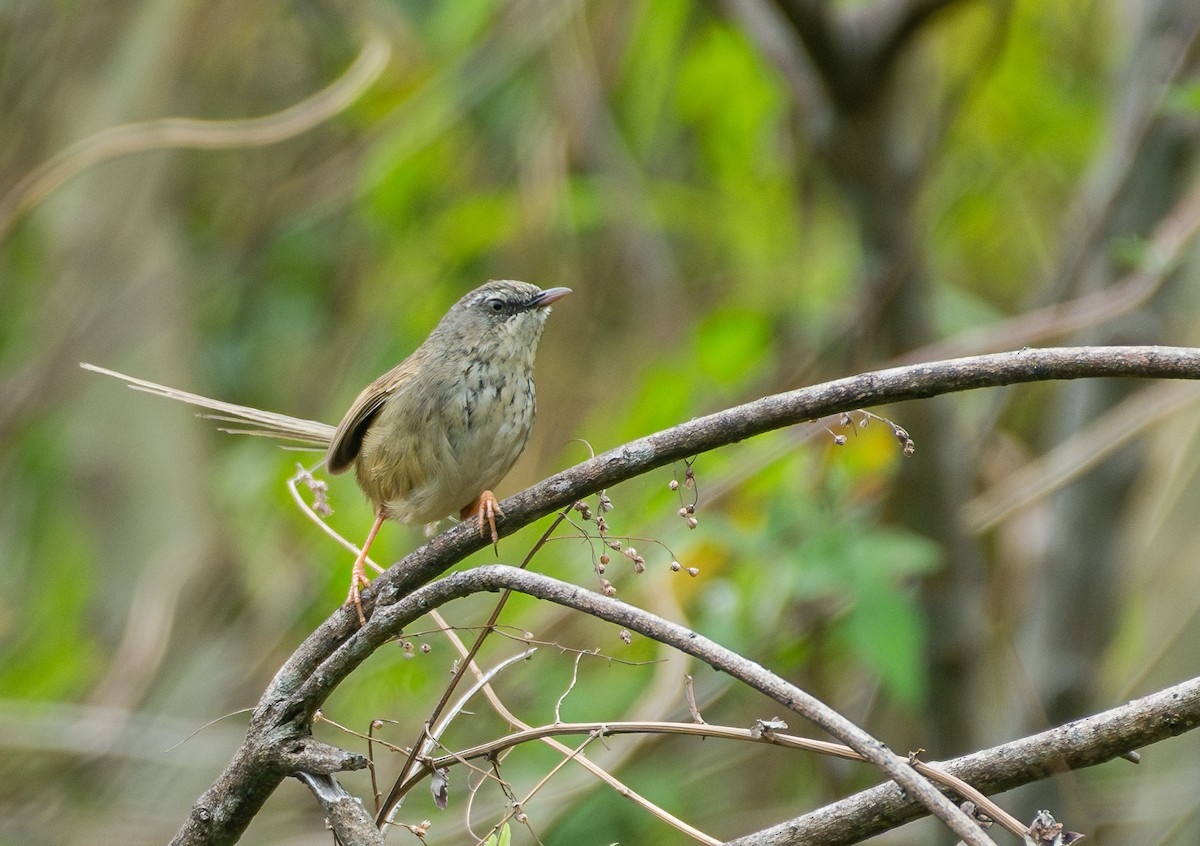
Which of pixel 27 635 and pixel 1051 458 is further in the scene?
pixel 27 635

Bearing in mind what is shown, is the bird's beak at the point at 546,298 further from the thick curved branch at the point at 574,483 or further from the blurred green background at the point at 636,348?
the thick curved branch at the point at 574,483

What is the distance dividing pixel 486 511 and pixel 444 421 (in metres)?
0.78

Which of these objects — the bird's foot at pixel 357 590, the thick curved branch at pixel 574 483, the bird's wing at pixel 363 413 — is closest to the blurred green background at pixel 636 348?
the bird's wing at pixel 363 413

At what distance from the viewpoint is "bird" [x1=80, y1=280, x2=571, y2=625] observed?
11.3 feet

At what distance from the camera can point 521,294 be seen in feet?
13.0

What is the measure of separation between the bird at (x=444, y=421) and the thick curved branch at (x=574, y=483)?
1.22 m

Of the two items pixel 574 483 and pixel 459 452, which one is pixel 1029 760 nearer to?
pixel 574 483

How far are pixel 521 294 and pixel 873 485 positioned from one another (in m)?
1.96

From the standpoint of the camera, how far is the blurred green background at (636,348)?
4730 millimetres

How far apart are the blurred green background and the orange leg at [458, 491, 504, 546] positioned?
57 cm

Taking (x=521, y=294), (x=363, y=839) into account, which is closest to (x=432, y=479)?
(x=521, y=294)

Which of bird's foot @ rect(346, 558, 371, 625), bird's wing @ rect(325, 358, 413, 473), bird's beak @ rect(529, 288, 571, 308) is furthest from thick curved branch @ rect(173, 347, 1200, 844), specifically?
bird's beak @ rect(529, 288, 571, 308)

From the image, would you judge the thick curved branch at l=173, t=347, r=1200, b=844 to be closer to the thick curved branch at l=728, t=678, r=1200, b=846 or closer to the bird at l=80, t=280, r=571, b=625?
the thick curved branch at l=728, t=678, r=1200, b=846

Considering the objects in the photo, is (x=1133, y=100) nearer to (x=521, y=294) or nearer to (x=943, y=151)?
(x=943, y=151)
